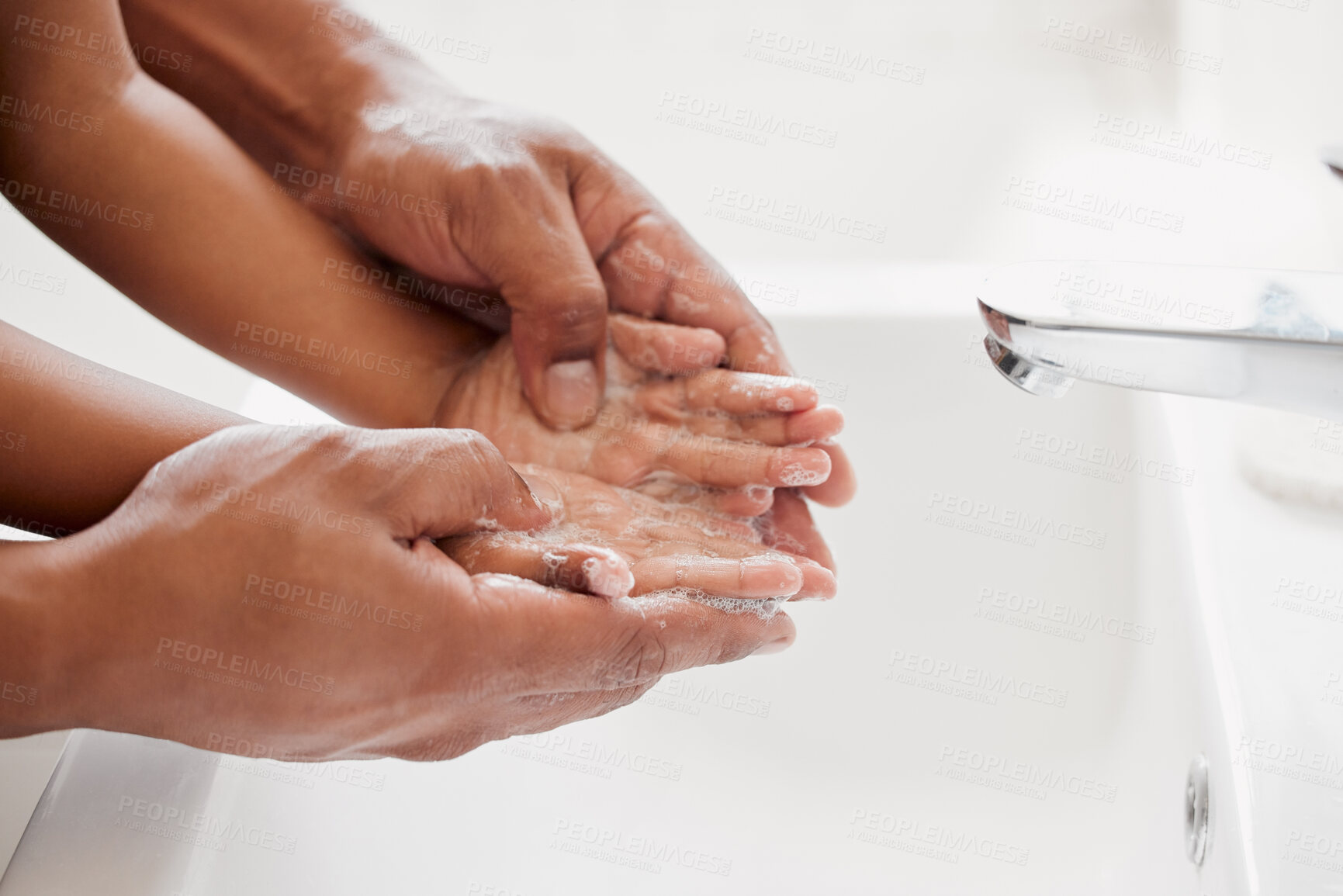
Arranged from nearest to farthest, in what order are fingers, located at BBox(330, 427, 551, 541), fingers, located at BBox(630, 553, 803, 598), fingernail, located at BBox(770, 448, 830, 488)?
fingers, located at BBox(330, 427, 551, 541) < fingers, located at BBox(630, 553, 803, 598) < fingernail, located at BBox(770, 448, 830, 488)

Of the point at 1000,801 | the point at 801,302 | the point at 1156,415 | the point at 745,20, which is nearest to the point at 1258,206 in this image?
the point at 1156,415

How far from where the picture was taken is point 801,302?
87cm

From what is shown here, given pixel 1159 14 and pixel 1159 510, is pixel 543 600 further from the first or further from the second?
pixel 1159 14

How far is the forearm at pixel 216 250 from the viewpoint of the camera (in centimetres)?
71

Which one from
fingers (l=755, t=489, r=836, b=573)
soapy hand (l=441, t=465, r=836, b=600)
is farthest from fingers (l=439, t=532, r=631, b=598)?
fingers (l=755, t=489, r=836, b=573)

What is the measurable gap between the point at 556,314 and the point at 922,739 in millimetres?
424

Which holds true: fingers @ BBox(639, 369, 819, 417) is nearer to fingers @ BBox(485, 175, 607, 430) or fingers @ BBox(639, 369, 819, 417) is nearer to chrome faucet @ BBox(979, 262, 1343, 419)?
fingers @ BBox(485, 175, 607, 430)

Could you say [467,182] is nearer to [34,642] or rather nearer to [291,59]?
[291,59]

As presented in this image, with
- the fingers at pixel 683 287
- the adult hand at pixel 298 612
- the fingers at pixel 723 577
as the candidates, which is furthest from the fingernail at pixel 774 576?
the fingers at pixel 683 287

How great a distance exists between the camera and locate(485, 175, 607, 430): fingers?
0.70 meters

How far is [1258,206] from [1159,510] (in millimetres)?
311

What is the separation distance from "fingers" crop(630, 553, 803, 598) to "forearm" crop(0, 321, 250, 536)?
270 mm

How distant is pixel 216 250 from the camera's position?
75 centimetres

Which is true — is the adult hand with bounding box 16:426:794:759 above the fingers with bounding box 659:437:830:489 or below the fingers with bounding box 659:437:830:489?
below
